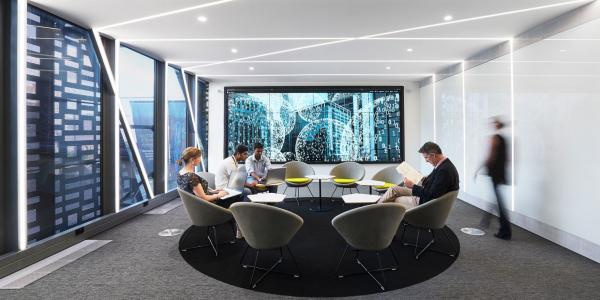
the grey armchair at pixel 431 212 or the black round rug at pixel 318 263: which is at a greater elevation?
the grey armchair at pixel 431 212

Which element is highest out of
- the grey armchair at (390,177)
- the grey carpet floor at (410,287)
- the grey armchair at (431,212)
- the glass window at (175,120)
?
the glass window at (175,120)

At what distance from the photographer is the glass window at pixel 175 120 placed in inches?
288

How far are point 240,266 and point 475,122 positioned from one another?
525cm

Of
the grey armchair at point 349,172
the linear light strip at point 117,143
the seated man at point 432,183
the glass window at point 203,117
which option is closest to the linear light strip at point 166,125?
the linear light strip at point 117,143

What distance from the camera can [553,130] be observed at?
4227 mm

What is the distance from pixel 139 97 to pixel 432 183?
5356 millimetres

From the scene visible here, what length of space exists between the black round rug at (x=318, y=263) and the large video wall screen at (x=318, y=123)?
4.48 metres

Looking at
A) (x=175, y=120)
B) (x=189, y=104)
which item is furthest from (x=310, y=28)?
(x=189, y=104)

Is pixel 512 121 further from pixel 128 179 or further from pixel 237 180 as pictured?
pixel 128 179

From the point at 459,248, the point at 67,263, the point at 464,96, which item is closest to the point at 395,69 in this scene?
the point at 464,96

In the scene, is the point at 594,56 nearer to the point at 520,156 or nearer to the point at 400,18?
the point at 520,156

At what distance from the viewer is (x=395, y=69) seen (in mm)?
7551

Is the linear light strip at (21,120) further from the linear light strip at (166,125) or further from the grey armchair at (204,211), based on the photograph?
the linear light strip at (166,125)

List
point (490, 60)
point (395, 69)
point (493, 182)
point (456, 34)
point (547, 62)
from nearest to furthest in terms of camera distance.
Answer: point (547, 62), point (493, 182), point (456, 34), point (490, 60), point (395, 69)
